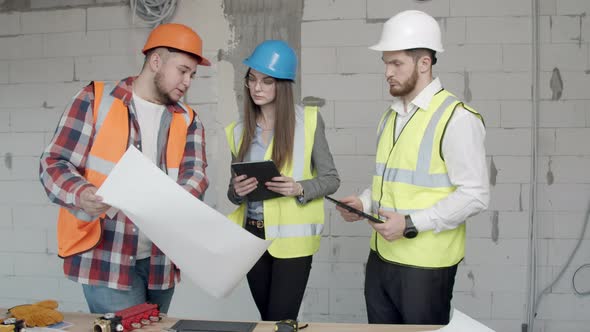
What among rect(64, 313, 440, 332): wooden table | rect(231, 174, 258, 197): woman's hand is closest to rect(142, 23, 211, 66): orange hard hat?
rect(231, 174, 258, 197): woman's hand

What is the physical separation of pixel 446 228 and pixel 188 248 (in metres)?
0.87

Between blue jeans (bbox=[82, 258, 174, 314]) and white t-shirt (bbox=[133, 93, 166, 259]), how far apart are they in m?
0.05

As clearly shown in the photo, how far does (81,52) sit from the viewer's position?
363 cm

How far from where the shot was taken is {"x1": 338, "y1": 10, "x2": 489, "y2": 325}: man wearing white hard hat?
73.7 inches

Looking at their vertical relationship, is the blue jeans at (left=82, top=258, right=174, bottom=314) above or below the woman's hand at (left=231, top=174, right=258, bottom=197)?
below

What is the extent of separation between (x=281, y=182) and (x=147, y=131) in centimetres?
54

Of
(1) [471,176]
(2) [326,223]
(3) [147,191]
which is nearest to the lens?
(3) [147,191]

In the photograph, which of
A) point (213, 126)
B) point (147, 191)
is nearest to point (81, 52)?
point (213, 126)

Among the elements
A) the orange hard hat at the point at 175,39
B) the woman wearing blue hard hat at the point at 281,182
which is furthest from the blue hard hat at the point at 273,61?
the orange hard hat at the point at 175,39

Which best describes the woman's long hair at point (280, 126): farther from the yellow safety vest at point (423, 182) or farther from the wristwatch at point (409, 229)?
the wristwatch at point (409, 229)

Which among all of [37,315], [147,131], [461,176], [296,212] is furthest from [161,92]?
[461,176]

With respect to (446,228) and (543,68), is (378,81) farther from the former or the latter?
(446,228)

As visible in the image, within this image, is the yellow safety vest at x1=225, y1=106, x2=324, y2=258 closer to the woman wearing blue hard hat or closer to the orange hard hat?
the woman wearing blue hard hat

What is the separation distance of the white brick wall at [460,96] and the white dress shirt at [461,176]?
148cm
